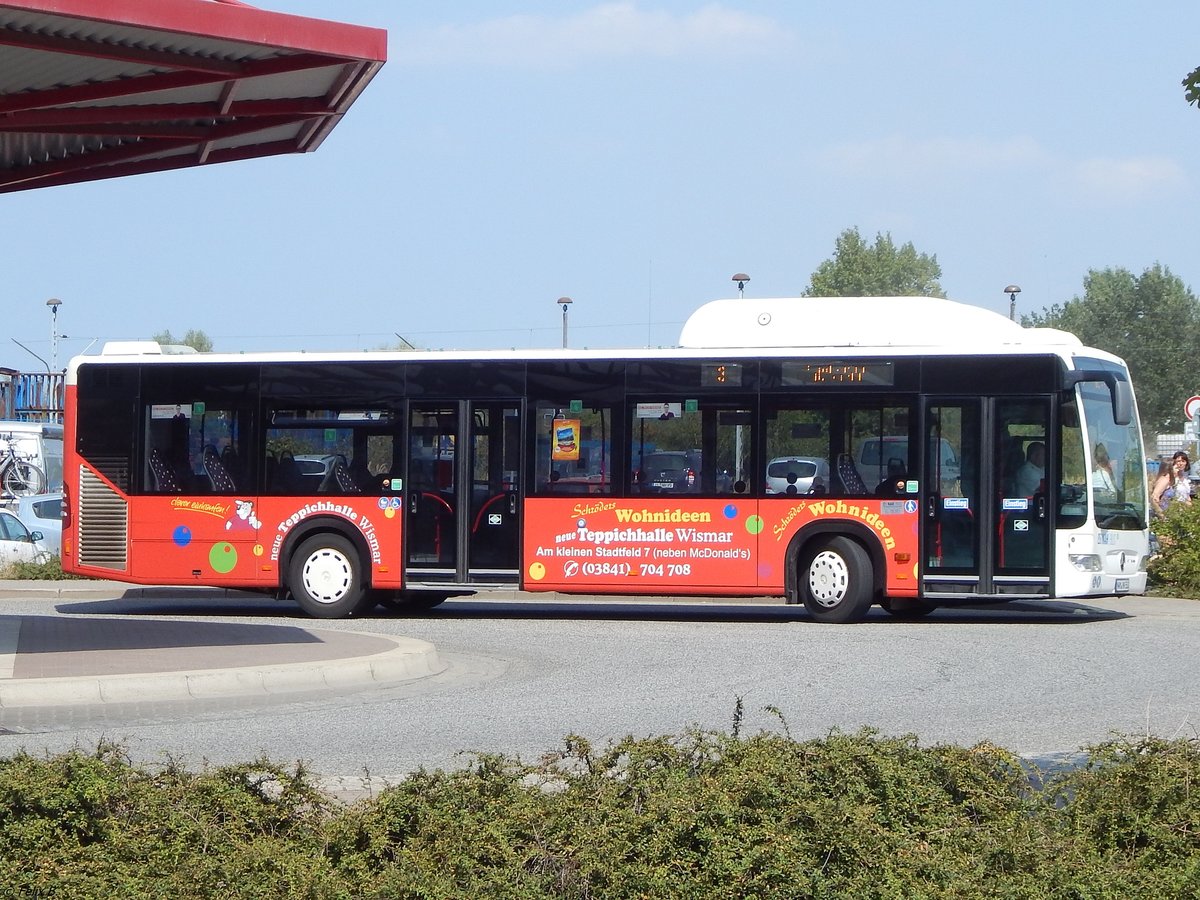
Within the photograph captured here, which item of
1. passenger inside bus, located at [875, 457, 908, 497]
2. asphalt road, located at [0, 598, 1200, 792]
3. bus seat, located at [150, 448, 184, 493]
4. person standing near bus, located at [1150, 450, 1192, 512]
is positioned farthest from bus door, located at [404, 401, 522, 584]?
person standing near bus, located at [1150, 450, 1192, 512]

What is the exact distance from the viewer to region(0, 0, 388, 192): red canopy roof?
9.87 metres

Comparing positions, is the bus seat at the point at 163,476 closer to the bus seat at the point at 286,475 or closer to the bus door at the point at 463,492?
the bus seat at the point at 286,475

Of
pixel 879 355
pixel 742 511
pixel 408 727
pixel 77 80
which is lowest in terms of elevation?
pixel 408 727

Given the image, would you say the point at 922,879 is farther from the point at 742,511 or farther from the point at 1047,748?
the point at 742,511

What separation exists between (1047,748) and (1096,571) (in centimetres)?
802

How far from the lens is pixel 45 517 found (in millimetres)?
26594

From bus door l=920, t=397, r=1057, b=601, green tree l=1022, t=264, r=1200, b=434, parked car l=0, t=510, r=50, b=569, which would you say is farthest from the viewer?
green tree l=1022, t=264, r=1200, b=434

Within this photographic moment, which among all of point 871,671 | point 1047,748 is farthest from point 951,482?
point 1047,748

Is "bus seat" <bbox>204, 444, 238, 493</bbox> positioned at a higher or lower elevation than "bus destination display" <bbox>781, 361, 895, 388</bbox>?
lower

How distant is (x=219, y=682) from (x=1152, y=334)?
311 feet

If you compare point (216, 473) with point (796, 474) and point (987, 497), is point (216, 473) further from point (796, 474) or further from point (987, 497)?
point (987, 497)

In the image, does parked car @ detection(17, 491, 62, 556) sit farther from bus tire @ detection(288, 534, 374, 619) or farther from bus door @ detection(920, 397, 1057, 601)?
bus door @ detection(920, 397, 1057, 601)

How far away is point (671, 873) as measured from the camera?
5324 mm

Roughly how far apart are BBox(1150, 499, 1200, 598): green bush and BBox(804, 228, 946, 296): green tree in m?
90.8
